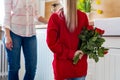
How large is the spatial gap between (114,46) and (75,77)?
1.36 feet

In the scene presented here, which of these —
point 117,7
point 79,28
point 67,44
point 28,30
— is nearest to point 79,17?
point 79,28

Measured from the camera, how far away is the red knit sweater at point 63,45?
56.8 inches

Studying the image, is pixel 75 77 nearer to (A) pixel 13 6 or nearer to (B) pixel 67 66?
(B) pixel 67 66

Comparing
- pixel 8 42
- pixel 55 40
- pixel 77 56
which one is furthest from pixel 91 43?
pixel 8 42

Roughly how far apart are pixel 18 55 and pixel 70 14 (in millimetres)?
703

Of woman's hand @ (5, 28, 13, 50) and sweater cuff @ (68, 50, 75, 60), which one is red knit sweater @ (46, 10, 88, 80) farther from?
woman's hand @ (5, 28, 13, 50)

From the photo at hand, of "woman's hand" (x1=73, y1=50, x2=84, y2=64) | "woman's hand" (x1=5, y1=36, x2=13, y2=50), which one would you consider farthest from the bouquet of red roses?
"woman's hand" (x1=5, y1=36, x2=13, y2=50)

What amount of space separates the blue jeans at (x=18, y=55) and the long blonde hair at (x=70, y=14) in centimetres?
63

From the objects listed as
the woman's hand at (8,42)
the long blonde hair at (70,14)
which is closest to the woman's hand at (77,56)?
the long blonde hair at (70,14)

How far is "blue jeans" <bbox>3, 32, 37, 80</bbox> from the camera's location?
1.91m

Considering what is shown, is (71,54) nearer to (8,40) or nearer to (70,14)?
(70,14)

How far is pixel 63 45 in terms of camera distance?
57.7 inches

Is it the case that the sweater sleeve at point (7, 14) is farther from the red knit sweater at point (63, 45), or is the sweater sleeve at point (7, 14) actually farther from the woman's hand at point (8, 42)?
the red knit sweater at point (63, 45)

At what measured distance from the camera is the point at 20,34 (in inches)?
76.2
